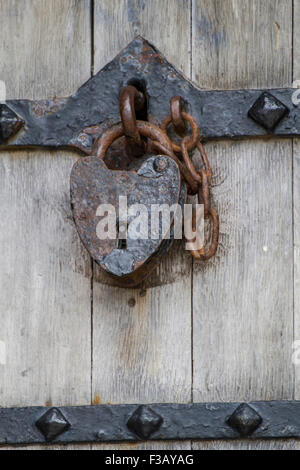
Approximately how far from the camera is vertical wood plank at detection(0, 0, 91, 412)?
1063 mm

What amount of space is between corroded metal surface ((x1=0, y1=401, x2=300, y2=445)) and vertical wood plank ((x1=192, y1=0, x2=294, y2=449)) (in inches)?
1.0

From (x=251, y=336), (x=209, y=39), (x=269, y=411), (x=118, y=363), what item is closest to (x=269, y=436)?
(x=269, y=411)

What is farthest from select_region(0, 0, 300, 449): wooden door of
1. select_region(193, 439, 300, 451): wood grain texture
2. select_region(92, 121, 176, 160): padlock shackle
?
select_region(92, 121, 176, 160): padlock shackle

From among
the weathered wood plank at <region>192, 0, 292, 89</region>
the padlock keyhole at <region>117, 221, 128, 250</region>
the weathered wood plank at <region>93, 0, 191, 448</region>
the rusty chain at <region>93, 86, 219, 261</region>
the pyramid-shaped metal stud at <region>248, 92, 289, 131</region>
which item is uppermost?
the weathered wood plank at <region>192, 0, 292, 89</region>

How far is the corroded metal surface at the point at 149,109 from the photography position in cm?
104

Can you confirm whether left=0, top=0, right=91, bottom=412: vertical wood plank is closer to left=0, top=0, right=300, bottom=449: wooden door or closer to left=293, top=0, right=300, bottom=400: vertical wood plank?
left=0, top=0, right=300, bottom=449: wooden door

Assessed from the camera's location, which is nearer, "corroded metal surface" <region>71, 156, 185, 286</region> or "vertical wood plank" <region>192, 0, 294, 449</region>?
"corroded metal surface" <region>71, 156, 185, 286</region>

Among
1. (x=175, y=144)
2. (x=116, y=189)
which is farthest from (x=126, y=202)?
(x=175, y=144)

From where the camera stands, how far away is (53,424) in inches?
40.9

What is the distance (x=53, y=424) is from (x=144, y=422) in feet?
0.50

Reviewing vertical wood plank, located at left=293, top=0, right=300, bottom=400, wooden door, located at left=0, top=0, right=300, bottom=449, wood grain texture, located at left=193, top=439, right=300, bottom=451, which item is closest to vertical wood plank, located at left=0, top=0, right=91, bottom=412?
wooden door, located at left=0, top=0, right=300, bottom=449

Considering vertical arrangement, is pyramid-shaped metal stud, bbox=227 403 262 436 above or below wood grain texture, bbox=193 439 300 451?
above

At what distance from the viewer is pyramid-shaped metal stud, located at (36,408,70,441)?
1039 mm

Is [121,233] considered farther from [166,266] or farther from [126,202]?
[166,266]
